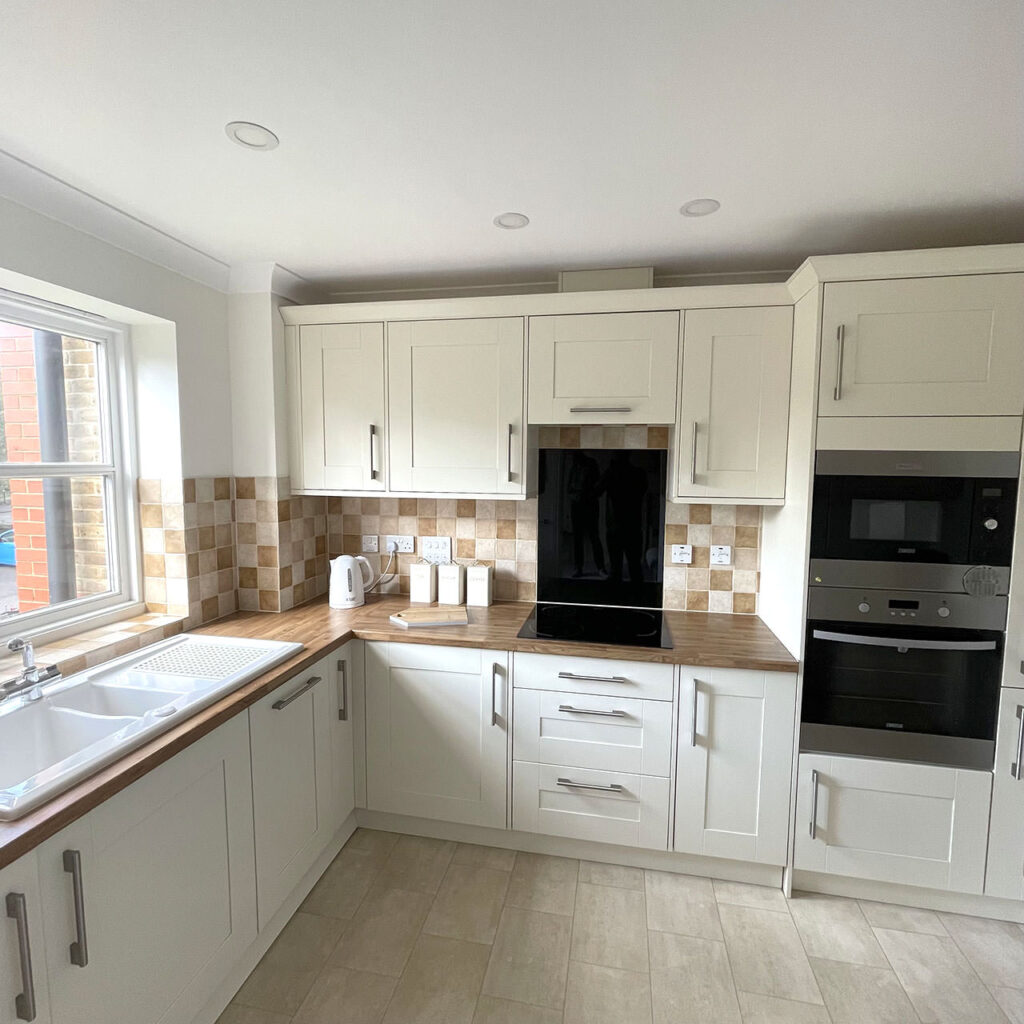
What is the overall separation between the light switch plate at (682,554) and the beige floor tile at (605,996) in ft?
4.76

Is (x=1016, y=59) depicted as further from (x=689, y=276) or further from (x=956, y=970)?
(x=956, y=970)

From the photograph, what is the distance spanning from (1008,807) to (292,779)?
7.45 feet

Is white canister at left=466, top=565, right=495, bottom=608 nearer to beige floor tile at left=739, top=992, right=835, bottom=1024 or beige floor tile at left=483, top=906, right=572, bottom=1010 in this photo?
beige floor tile at left=483, top=906, right=572, bottom=1010

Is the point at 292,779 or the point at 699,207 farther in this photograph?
the point at 292,779

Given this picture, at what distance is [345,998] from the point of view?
5.11 feet

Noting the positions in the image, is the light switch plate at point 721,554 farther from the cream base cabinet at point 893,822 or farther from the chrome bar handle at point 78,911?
the chrome bar handle at point 78,911

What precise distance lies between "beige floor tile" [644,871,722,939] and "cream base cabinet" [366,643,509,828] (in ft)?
1.92

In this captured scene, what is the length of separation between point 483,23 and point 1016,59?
1002 millimetres

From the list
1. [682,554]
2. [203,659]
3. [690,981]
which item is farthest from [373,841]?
[682,554]

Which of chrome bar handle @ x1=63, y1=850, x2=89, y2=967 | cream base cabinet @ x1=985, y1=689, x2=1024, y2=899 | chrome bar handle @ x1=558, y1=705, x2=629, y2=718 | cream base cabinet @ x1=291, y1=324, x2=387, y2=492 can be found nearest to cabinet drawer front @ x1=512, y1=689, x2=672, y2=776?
chrome bar handle @ x1=558, y1=705, x2=629, y2=718

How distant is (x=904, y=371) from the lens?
67.7 inches

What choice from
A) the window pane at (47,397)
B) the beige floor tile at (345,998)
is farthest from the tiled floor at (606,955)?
the window pane at (47,397)

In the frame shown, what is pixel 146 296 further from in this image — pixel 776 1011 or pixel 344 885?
pixel 776 1011

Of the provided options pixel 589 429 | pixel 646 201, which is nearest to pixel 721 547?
pixel 589 429
